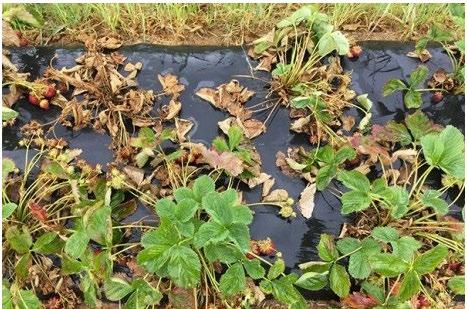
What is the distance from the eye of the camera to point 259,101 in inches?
93.5

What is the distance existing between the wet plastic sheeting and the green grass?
156mm

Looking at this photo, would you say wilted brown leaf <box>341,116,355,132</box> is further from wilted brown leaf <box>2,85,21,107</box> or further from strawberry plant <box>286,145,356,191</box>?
wilted brown leaf <box>2,85,21,107</box>

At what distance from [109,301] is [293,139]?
1.02 m

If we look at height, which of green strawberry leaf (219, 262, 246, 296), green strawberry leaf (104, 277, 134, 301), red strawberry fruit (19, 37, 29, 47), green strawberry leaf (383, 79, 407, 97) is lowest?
green strawberry leaf (104, 277, 134, 301)

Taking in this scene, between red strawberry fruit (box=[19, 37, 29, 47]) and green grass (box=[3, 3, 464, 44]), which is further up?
green grass (box=[3, 3, 464, 44])

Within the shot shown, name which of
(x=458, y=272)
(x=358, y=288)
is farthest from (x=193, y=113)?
(x=458, y=272)

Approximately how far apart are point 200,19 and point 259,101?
2.03 ft

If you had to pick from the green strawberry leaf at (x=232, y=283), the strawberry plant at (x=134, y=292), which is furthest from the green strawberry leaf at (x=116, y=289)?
the green strawberry leaf at (x=232, y=283)

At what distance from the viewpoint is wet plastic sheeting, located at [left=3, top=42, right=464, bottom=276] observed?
7.03 ft

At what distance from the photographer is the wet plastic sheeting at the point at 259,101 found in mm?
2143

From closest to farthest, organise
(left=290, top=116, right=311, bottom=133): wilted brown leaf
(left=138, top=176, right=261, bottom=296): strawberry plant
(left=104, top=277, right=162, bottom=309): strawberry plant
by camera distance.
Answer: (left=138, top=176, right=261, bottom=296): strawberry plant < (left=104, top=277, right=162, bottom=309): strawberry plant < (left=290, top=116, right=311, bottom=133): wilted brown leaf

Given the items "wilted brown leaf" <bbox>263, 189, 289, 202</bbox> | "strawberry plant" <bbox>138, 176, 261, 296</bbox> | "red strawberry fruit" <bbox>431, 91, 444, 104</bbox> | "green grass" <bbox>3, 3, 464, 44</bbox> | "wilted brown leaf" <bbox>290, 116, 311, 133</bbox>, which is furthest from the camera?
"green grass" <bbox>3, 3, 464, 44</bbox>

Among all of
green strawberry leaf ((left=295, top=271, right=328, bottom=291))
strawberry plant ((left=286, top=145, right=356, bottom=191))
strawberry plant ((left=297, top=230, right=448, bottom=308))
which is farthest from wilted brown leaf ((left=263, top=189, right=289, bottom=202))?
green strawberry leaf ((left=295, top=271, right=328, bottom=291))

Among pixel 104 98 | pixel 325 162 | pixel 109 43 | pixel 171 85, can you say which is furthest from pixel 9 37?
pixel 325 162
